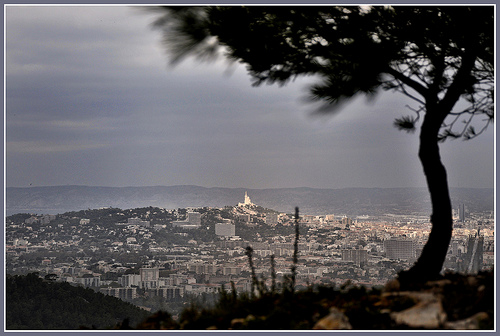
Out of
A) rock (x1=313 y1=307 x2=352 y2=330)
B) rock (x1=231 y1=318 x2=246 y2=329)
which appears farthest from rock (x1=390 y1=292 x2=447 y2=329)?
rock (x1=231 y1=318 x2=246 y2=329)

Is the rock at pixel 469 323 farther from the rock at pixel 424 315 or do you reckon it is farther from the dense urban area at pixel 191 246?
the dense urban area at pixel 191 246

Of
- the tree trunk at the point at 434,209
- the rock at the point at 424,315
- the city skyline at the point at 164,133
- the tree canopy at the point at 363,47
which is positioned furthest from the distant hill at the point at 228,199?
the rock at the point at 424,315

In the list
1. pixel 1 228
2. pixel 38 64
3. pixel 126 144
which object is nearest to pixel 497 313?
pixel 1 228

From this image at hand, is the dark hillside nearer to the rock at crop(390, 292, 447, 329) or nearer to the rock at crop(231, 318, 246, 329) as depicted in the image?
the rock at crop(231, 318, 246, 329)

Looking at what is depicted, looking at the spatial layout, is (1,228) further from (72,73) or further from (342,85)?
(72,73)

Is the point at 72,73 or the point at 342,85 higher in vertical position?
the point at 72,73

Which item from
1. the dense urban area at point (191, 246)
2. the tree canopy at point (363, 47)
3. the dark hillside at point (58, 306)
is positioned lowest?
the dark hillside at point (58, 306)
